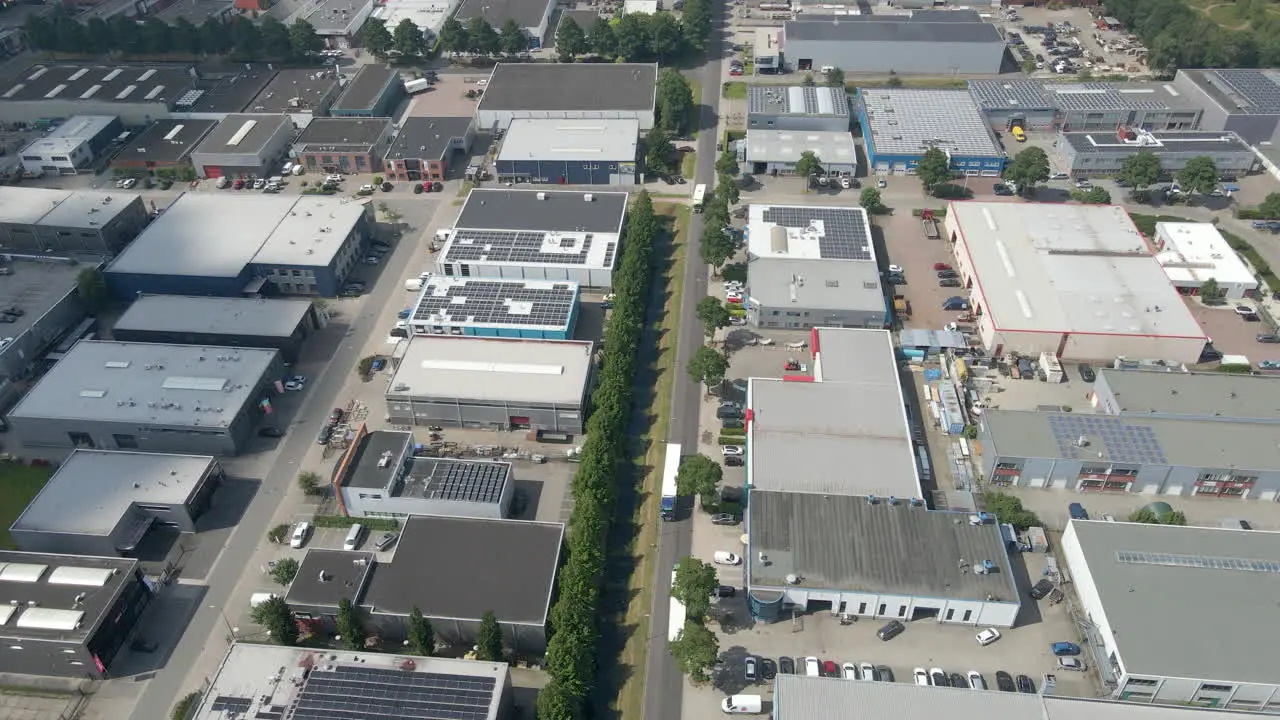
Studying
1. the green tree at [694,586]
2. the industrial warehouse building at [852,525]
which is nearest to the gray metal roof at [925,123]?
the industrial warehouse building at [852,525]

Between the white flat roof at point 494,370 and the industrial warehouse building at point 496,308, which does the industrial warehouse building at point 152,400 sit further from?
the industrial warehouse building at point 496,308

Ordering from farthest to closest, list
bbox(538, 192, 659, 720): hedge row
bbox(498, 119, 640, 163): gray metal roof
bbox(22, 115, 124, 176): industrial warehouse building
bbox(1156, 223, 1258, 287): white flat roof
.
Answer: bbox(22, 115, 124, 176): industrial warehouse building, bbox(498, 119, 640, 163): gray metal roof, bbox(1156, 223, 1258, 287): white flat roof, bbox(538, 192, 659, 720): hedge row

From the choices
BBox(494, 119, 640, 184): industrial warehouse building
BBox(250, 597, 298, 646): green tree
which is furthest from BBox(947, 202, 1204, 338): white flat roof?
BBox(250, 597, 298, 646): green tree

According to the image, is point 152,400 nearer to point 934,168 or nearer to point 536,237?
point 536,237

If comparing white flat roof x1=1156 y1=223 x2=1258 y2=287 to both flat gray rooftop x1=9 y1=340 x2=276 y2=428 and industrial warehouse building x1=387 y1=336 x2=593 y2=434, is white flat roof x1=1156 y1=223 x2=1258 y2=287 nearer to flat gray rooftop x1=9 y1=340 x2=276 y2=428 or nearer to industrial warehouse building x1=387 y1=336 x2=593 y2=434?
industrial warehouse building x1=387 y1=336 x2=593 y2=434

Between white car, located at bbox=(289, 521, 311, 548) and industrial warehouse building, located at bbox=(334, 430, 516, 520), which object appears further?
industrial warehouse building, located at bbox=(334, 430, 516, 520)

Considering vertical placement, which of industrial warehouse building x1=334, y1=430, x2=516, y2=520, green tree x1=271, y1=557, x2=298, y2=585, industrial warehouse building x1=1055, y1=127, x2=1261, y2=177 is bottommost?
green tree x1=271, y1=557, x2=298, y2=585
